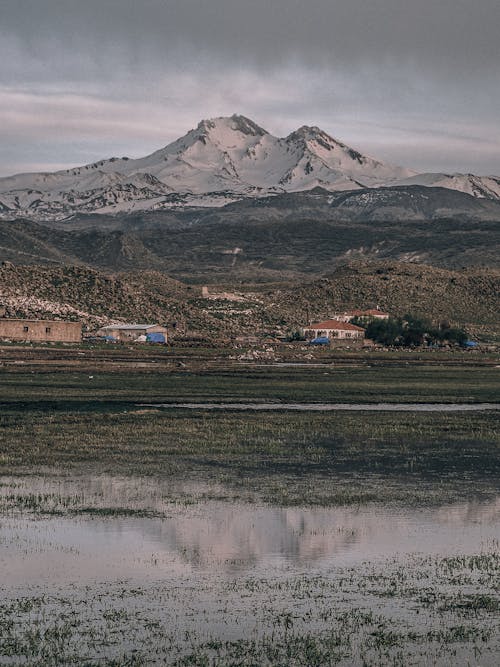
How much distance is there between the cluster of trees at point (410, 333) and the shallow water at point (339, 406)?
10461cm

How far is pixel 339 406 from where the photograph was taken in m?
72.0

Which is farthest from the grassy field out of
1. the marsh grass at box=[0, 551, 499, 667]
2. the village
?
the village

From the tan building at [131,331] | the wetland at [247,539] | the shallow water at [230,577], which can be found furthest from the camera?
the tan building at [131,331]

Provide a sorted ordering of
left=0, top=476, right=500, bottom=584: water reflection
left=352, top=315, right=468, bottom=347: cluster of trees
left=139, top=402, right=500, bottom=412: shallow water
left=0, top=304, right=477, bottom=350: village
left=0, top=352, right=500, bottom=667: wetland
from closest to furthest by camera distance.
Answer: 1. left=0, top=352, right=500, bottom=667: wetland
2. left=0, top=476, right=500, bottom=584: water reflection
3. left=139, top=402, right=500, bottom=412: shallow water
4. left=0, top=304, right=477, bottom=350: village
5. left=352, top=315, right=468, bottom=347: cluster of trees

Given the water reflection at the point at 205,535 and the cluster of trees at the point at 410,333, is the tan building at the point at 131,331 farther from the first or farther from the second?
the water reflection at the point at 205,535

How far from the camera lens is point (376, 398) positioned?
78938mm

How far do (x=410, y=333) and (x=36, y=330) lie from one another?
56073 millimetres

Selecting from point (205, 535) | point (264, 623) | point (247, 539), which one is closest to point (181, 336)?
point (205, 535)

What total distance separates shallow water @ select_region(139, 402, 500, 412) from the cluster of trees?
104611 mm

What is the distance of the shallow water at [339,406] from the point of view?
6900 centimetres

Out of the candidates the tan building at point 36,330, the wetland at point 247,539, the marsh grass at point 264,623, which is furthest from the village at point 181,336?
the marsh grass at point 264,623

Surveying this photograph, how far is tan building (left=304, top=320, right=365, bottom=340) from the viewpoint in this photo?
18350 centimetres

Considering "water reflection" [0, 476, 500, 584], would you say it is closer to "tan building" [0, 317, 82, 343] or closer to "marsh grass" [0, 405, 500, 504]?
"marsh grass" [0, 405, 500, 504]

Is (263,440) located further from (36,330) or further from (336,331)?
(336,331)
